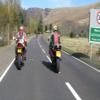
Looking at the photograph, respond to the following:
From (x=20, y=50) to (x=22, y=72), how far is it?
5.85 feet

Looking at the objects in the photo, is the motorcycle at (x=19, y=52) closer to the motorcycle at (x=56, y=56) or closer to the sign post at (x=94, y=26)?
the motorcycle at (x=56, y=56)

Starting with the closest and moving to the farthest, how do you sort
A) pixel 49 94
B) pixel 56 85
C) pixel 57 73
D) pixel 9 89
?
pixel 49 94
pixel 9 89
pixel 56 85
pixel 57 73

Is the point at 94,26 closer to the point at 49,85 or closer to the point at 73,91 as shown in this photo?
the point at 49,85

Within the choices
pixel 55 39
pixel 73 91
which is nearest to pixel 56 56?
pixel 55 39

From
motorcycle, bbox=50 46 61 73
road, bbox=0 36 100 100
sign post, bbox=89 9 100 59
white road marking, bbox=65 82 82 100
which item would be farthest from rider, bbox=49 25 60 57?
sign post, bbox=89 9 100 59

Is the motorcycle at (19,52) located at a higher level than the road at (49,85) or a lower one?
higher

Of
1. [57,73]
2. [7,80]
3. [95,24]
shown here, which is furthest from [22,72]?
[95,24]

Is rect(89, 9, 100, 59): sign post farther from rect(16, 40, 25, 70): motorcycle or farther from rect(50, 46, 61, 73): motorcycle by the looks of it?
rect(50, 46, 61, 73): motorcycle

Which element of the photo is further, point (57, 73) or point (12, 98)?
point (57, 73)

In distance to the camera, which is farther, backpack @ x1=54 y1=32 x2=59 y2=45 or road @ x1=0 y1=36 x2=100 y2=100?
backpack @ x1=54 y1=32 x2=59 y2=45

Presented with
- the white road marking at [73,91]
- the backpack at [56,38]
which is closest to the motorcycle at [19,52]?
the backpack at [56,38]

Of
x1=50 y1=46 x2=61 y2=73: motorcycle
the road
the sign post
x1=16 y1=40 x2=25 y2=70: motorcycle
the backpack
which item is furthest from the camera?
the sign post

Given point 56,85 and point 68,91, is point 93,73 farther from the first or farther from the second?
point 68,91

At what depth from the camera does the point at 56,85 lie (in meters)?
13.3
